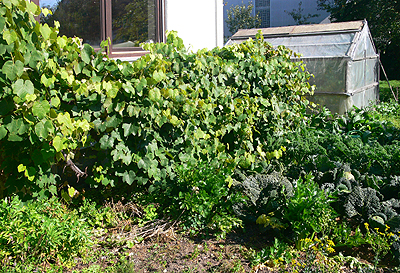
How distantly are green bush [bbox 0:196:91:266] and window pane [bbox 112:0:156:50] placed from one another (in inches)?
124

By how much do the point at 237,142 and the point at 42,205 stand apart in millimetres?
2671

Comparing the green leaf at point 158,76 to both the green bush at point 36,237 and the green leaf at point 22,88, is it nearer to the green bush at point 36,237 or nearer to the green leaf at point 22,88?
the green leaf at point 22,88

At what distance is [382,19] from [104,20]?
1713 cm

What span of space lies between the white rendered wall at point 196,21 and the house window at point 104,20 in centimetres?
21

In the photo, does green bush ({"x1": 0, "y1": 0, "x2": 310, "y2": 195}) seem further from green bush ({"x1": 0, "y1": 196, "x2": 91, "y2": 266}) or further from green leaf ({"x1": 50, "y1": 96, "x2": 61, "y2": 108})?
green bush ({"x1": 0, "y1": 196, "x2": 91, "y2": 266})

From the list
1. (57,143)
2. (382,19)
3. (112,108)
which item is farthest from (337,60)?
(382,19)

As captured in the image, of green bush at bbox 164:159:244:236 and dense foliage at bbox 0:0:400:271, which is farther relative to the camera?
green bush at bbox 164:159:244:236

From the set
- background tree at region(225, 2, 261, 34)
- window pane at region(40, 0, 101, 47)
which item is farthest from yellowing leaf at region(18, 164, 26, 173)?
background tree at region(225, 2, 261, 34)

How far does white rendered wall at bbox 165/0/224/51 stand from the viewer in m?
6.09

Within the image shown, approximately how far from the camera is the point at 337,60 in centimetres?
953

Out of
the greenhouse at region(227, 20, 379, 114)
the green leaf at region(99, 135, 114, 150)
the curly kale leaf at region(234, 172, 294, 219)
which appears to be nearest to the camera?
the green leaf at region(99, 135, 114, 150)

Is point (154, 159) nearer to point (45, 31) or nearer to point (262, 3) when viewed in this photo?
point (45, 31)

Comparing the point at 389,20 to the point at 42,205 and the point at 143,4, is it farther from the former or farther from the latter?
the point at 42,205

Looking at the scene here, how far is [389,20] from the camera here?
18.2m
